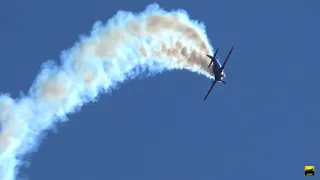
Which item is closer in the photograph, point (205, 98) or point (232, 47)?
point (232, 47)

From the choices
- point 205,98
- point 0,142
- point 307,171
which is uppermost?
point 205,98

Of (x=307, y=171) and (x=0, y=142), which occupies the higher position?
(x=0, y=142)

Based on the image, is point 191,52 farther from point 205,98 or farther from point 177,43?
point 205,98

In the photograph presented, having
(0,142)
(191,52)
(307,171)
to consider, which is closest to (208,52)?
(191,52)

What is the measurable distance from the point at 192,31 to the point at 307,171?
2166cm

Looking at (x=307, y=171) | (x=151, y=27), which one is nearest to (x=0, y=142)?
(x=151, y=27)

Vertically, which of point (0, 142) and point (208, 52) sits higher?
point (208, 52)

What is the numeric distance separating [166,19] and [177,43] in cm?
338

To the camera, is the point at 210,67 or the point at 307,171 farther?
the point at 210,67

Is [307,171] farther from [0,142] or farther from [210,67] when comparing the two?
[0,142]

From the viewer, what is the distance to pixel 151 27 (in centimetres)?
9175

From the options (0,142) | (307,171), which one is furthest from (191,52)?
A: (0,142)

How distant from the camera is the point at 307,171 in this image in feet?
284

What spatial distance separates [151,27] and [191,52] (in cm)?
589
